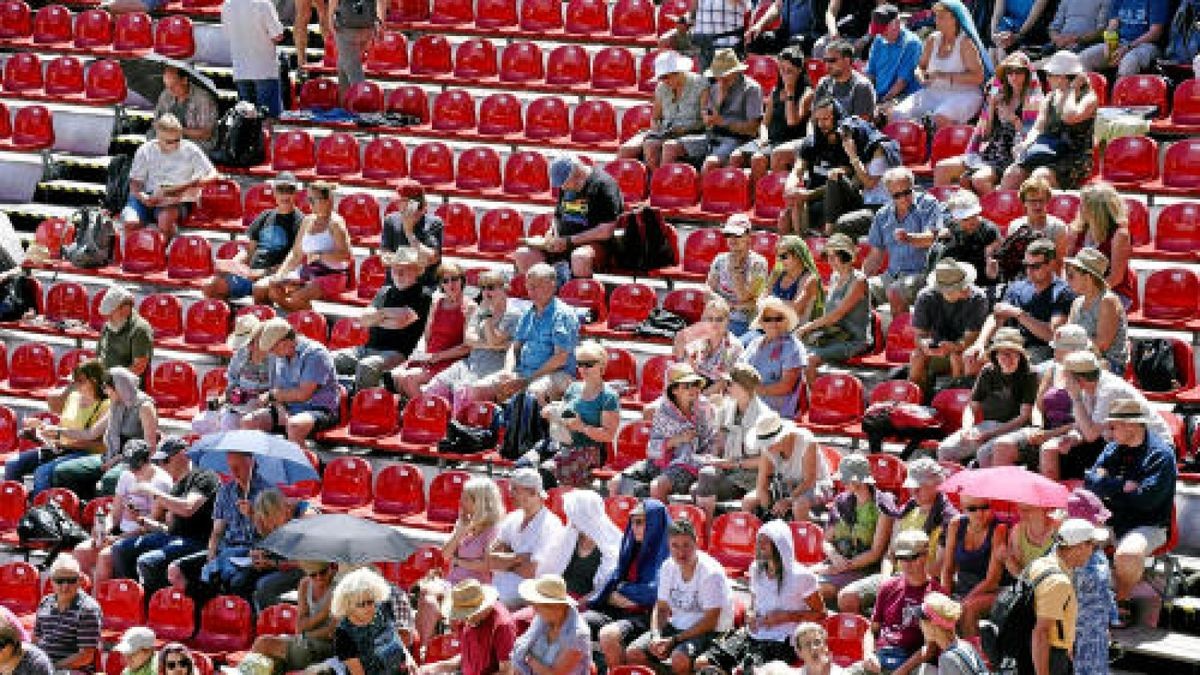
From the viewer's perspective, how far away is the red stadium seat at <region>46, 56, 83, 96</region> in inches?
899

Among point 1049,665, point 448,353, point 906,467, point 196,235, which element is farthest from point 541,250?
point 1049,665

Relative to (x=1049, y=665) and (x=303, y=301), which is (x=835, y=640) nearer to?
(x=1049, y=665)

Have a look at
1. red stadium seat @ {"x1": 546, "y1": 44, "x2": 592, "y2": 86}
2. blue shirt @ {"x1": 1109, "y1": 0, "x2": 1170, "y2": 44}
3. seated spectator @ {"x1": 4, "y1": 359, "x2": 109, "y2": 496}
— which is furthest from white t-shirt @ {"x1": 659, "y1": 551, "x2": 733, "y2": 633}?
red stadium seat @ {"x1": 546, "y1": 44, "x2": 592, "y2": 86}

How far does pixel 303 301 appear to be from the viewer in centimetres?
1919

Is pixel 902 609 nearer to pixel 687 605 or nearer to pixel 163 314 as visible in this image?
pixel 687 605

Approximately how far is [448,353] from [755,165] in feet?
8.82

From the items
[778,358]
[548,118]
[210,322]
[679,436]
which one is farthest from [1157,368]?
[210,322]

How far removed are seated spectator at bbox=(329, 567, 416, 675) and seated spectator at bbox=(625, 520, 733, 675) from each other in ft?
4.22

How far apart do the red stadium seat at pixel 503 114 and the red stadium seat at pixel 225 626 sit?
20.7 feet

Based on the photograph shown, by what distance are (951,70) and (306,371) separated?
488cm

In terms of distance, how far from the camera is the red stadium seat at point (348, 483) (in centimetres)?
1711

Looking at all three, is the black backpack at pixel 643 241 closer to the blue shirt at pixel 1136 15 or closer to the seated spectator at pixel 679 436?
the seated spectator at pixel 679 436

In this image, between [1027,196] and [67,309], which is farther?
[67,309]

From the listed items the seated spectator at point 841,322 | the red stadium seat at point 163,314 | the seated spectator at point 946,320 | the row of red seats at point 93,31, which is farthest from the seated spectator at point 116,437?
the row of red seats at point 93,31
